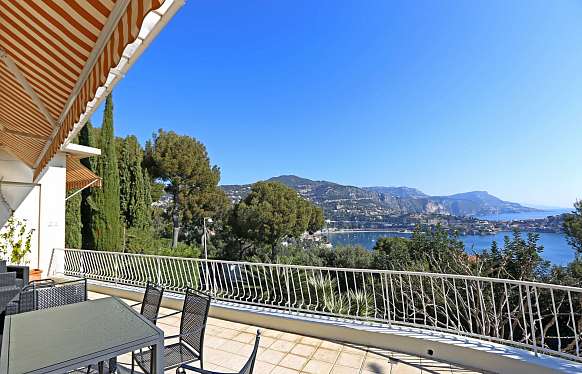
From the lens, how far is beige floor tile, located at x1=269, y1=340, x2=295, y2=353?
4.41m

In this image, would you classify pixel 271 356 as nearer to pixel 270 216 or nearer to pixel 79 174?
pixel 79 174

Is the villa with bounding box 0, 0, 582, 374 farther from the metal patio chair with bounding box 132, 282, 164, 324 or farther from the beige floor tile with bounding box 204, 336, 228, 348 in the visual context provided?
the metal patio chair with bounding box 132, 282, 164, 324

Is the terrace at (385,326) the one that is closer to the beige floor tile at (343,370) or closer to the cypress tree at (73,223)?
the beige floor tile at (343,370)

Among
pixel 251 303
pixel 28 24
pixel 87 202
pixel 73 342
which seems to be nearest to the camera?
pixel 73 342

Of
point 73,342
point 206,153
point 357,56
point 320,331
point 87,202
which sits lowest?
point 320,331

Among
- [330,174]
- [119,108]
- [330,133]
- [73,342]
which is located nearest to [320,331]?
[73,342]

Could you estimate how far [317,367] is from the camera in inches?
153

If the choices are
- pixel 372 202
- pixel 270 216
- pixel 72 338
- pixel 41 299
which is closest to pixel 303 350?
pixel 72 338

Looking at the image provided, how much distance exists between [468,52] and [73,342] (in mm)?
14685

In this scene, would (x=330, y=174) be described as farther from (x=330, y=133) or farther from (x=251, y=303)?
(x=251, y=303)

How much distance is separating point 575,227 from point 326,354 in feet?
33.6

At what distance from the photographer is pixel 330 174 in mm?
54812

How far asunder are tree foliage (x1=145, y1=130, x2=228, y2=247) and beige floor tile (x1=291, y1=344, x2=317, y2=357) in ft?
75.5

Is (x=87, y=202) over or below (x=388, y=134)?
below
